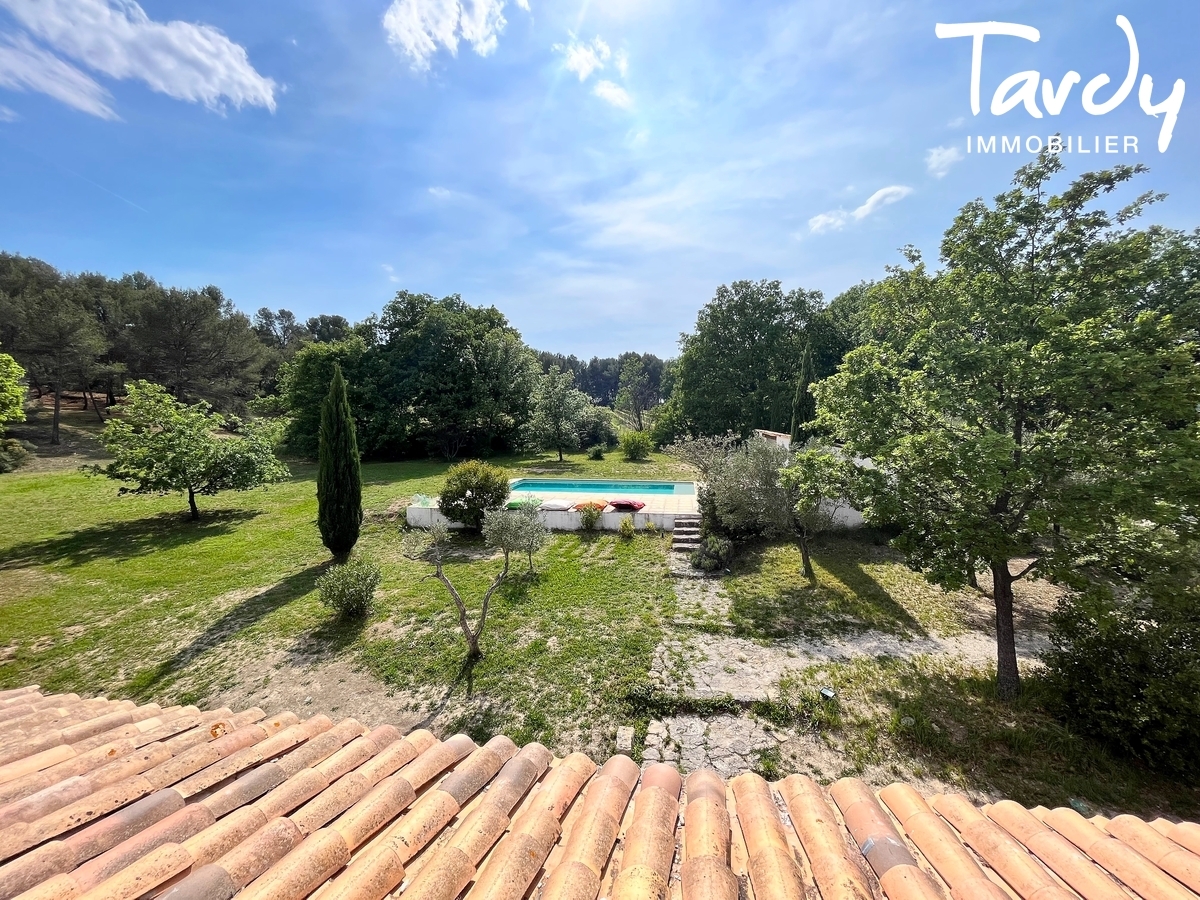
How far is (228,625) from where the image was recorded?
9.03 meters

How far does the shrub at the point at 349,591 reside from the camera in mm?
8938

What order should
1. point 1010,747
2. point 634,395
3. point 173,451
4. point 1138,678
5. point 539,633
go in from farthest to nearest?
point 634,395, point 173,451, point 539,633, point 1010,747, point 1138,678

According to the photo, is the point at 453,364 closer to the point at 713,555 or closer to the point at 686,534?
the point at 686,534

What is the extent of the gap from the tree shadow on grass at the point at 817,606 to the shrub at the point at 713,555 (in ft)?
1.37

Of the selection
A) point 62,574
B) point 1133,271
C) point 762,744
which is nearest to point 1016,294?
point 1133,271

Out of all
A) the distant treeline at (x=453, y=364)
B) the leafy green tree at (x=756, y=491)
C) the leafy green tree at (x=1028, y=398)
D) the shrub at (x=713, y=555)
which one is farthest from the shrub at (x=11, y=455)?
the leafy green tree at (x=1028, y=398)

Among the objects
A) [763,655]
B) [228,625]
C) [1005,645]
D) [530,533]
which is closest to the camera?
[1005,645]

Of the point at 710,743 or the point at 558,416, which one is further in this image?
the point at 558,416

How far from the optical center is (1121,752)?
5.57m

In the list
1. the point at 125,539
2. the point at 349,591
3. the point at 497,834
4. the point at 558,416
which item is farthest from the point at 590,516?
the point at 125,539

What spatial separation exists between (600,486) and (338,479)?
36.1 ft

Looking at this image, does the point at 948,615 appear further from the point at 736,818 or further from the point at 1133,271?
the point at 736,818

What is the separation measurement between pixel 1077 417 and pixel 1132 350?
0.97 metres

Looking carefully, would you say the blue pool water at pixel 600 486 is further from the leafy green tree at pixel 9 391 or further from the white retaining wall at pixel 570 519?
the leafy green tree at pixel 9 391
